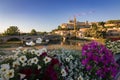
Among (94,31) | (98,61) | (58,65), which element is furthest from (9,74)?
(94,31)

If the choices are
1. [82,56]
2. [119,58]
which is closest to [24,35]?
[119,58]

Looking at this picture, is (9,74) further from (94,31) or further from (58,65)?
(94,31)

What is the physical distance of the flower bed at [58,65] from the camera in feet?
11.4

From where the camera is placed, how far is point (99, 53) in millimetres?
5273

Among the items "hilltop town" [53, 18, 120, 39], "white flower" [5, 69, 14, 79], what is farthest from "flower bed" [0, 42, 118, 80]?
"hilltop town" [53, 18, 120, 39]

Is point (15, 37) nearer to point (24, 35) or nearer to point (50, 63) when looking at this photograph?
point (24, 35)

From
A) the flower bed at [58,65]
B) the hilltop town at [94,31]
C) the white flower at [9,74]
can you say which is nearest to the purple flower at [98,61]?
the flower bed at [58,65]

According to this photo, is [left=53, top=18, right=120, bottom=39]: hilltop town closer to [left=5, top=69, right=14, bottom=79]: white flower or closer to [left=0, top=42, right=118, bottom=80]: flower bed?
[left=0, top=42, right=118, bottom=80]: flower bed

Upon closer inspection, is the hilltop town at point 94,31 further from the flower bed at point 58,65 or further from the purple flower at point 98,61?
the flower bed at point 58,65

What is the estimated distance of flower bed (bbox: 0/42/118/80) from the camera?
348 cm

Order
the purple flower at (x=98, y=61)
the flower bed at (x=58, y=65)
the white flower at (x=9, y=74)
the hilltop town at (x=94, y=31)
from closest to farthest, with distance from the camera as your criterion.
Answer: the white flower at (x=9, y=74)
the flower bed at (x=58, y=65)
the purple flower at (x=98, y=61)
the hilltop town at (x=94, y=31)

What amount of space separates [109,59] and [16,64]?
248 cm

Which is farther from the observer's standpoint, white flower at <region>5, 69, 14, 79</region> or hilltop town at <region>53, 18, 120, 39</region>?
hilltop town at <region>53, 18, 120, 39</region>

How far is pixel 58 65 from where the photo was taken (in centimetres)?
377
